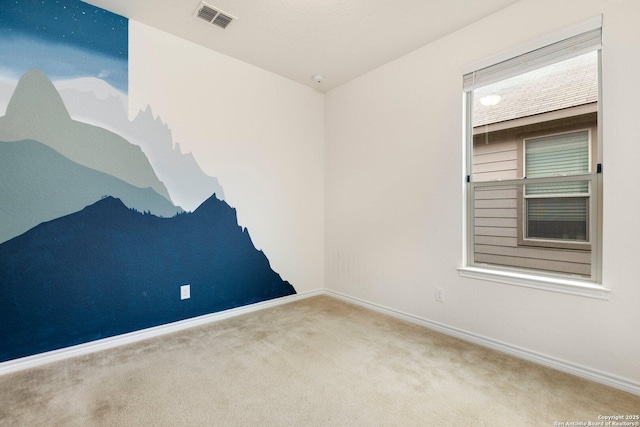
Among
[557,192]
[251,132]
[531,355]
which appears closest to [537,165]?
[557,192]

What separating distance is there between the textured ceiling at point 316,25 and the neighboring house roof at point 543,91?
1.89ft

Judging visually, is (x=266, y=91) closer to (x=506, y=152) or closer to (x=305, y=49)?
(x=305, y=49)

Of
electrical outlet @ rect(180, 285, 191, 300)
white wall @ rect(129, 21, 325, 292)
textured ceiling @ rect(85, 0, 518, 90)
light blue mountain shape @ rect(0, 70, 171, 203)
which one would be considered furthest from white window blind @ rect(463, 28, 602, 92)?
electrical outlet @ rect(180, 285, 191, 300)

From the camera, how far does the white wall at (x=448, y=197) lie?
6.01 feet

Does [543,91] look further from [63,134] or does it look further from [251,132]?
[63,134]

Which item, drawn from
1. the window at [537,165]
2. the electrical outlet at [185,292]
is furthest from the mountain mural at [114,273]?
the window at [537,165]

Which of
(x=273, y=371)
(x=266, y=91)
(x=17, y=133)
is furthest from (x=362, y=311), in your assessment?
(x=17, y=133)

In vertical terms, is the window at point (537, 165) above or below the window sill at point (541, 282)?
above

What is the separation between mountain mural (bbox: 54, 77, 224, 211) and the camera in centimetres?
229

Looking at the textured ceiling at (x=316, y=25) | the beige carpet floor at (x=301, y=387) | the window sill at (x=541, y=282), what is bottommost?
the beige carpet floor at (x=301, y=387)

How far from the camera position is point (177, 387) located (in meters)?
1.83

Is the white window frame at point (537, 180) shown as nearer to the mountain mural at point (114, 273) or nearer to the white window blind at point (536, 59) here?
the white window blind at point (536, 59)

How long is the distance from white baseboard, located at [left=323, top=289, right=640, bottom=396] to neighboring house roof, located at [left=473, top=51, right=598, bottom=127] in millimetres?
1762

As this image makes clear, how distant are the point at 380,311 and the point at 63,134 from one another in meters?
3.16
